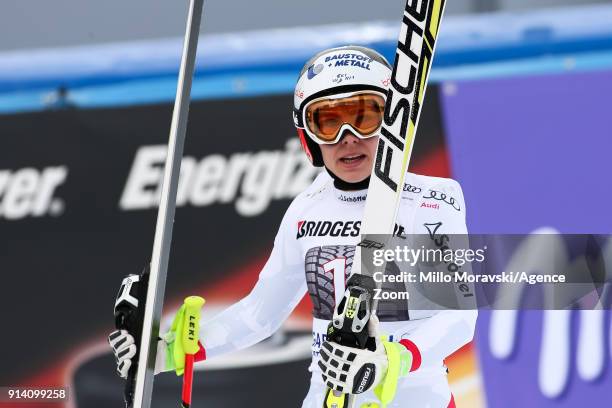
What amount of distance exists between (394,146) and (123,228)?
1.68 m

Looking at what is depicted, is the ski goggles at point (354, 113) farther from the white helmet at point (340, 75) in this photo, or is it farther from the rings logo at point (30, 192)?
the rings logo at point (30, 192)

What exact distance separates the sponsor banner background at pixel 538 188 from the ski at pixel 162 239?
1463 millimetres

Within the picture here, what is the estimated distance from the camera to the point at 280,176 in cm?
389

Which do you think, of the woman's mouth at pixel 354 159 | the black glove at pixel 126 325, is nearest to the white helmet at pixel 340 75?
the woman's mouth at pixel 354 159

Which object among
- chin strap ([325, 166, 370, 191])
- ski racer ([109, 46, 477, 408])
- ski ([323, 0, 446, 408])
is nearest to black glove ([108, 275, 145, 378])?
ski racer ([109, 46, 477, 408])

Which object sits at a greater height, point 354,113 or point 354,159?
point 354,113

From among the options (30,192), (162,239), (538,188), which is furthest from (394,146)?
(30,192)

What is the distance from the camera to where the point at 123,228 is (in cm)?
398

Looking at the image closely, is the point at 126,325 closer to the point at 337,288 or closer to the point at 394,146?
the point at 337,288

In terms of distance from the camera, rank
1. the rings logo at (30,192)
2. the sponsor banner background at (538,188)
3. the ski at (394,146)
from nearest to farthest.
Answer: the ski at (394,146), the sponsor banner background at (538,188), the rings logo at (30,192)

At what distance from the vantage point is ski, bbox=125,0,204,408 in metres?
2.61

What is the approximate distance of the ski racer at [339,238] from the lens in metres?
2.78

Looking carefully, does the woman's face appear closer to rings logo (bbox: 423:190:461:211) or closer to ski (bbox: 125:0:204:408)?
rings logo (bbox: 423:190:461:211)

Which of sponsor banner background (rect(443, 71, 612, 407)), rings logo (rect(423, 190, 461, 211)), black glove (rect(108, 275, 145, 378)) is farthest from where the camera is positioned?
sponsor banner background (rect(443, 71, 612, 407))
